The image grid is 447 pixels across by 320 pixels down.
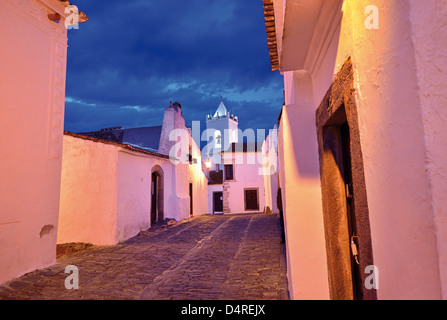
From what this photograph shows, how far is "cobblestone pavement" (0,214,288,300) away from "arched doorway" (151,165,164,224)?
4675 mm

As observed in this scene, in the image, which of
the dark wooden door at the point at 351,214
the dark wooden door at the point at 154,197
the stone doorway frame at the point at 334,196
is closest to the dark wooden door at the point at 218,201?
the dark wooden door at the point at 154,197

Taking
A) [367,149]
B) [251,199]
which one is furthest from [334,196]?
[251,199]

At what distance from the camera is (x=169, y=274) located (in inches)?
200

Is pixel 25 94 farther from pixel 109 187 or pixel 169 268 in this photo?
pixel 169 268

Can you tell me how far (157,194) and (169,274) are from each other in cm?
812

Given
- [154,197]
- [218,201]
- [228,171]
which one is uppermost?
[228,171]

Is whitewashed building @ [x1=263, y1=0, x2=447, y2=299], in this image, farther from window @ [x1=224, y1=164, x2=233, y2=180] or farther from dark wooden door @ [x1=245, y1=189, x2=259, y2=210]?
window @ [x1=224, y1=164, x2=233, y2=180]

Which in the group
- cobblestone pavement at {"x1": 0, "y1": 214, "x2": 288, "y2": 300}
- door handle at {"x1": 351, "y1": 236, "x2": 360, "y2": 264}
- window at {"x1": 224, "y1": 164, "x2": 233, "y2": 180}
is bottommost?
cobblestone pavement at {"x1": 0, "y1": 214, "x2": 288, "y2": 300}

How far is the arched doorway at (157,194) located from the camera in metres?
12.5

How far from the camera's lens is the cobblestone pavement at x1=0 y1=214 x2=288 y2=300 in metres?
4.09

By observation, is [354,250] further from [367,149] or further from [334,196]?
[367,149]
